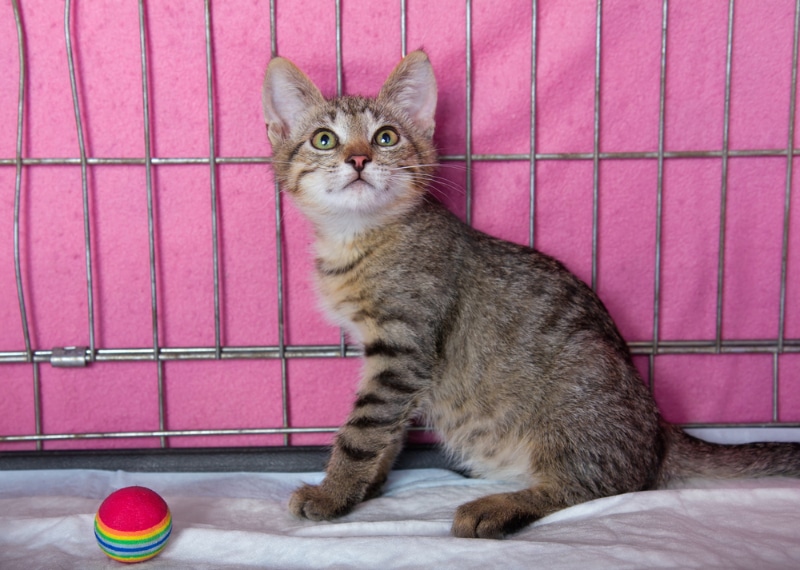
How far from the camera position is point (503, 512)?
5.55 ft

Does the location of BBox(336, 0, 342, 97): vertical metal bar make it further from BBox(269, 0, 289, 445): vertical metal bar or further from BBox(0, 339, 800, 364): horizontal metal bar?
BBox(0, 339, 800, 364): horizontal metal bar

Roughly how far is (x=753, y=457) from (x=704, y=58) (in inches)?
47.1

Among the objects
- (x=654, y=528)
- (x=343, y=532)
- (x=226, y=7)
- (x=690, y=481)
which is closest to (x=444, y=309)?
(x=343, y=532)

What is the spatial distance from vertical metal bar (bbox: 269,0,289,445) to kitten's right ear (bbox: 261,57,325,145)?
5.5 inches

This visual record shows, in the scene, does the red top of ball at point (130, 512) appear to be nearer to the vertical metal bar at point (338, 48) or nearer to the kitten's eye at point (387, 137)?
the kitten's eye at point (387, 137)

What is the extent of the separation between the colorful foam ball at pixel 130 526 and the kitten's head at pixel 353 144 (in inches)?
34.0

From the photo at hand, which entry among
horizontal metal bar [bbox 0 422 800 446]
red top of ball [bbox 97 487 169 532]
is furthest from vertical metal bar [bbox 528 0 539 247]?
red top of ball [bbox 97 487 169 532]

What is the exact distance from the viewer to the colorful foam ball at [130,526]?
146 cm

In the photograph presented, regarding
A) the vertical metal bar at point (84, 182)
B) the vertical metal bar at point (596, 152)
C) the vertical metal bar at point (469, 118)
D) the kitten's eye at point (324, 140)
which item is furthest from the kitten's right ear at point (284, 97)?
the vertical metal bar at point (596, 152)

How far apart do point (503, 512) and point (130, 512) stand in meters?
0.87

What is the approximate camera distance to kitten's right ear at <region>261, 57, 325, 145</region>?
1916 millimetres

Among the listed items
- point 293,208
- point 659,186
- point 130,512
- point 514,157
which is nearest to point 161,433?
point 130,512

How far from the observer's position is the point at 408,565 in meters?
1.50

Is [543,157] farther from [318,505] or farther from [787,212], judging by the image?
[318,505]
